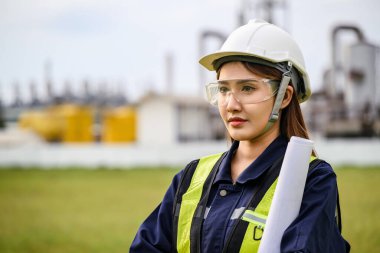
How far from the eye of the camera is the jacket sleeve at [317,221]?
6.45 feet

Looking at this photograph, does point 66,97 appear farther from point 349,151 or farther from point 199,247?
point 199,247

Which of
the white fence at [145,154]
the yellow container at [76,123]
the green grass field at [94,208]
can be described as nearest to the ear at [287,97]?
the green grass field at [94,208]

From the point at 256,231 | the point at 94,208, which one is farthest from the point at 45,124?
the point at 256,231

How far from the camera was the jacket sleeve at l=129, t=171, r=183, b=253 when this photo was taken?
2.38 m

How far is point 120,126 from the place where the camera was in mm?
30203

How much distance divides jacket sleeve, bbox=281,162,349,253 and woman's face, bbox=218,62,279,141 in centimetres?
30

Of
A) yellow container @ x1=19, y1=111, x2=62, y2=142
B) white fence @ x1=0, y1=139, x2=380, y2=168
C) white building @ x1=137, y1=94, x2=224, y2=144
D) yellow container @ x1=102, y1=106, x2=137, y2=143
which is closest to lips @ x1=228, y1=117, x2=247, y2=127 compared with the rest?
white fence @ x1=0, y1=139, x2=380, y2=168

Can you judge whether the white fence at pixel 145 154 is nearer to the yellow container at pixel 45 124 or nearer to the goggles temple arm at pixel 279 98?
the yellow container at pixel 45 124

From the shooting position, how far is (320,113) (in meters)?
26.0

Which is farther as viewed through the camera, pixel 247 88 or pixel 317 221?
pixel 247 88

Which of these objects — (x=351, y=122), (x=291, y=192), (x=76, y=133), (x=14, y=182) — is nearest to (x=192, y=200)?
(x=291, y=192)

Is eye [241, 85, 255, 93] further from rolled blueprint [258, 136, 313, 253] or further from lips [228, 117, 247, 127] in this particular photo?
rolled blueprint [258, 136, 313, 253]

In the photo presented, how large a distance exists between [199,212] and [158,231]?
9.2 inches

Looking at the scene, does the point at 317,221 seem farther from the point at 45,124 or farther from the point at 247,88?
the point at 45,124
